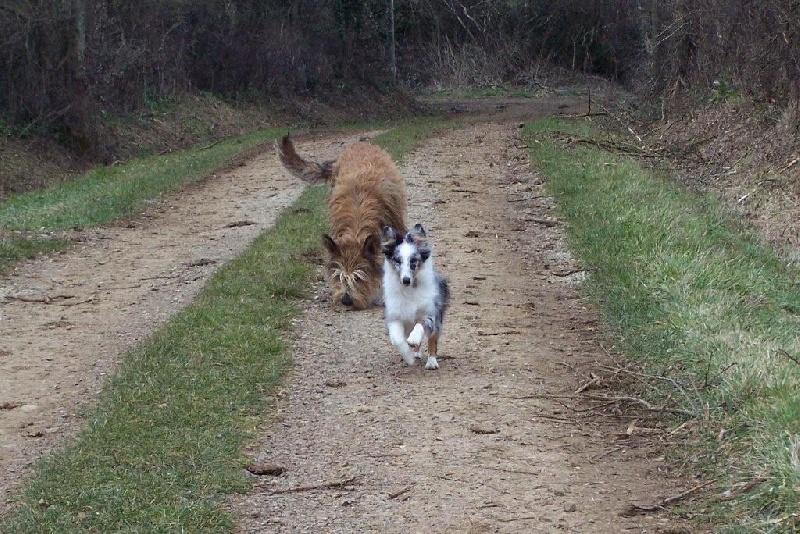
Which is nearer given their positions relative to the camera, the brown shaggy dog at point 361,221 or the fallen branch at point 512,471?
the fallen branch at point 512,471

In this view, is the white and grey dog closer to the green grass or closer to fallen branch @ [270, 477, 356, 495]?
fallen branch @ [270, 477, 356, 495]

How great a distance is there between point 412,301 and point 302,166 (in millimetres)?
4794

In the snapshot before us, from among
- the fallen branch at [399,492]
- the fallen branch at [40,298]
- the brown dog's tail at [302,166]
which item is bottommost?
the fallen branch at [40,298]

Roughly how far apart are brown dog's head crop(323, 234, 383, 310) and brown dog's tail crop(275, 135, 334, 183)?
2.42 metres

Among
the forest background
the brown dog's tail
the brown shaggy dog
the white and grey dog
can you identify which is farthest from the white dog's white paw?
the forest background

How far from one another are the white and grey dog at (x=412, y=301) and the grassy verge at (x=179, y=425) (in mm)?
889

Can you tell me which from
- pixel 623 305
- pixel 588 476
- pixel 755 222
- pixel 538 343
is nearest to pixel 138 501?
pixel 588 476

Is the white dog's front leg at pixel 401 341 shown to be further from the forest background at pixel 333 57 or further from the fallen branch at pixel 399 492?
the forest background at pixel 333 57

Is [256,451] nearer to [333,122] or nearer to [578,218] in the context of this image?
[578,218]

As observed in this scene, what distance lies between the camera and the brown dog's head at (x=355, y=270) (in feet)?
31.7

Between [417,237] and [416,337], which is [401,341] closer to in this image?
[416,337]

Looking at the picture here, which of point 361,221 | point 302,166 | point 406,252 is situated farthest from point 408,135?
point 406,252

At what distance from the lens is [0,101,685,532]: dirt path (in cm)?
553

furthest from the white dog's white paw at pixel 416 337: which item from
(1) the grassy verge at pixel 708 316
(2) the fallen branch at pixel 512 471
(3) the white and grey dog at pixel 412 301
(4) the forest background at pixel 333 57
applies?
(4) the forest background at pixel 333 57
